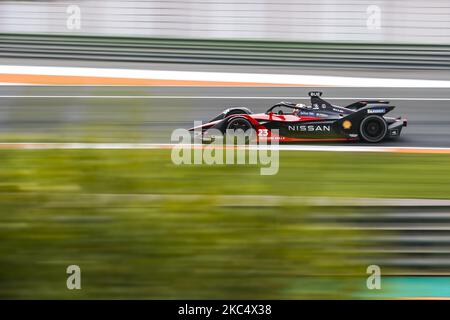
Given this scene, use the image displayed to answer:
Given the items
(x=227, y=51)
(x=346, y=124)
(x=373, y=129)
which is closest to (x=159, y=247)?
(x=346, y=124)

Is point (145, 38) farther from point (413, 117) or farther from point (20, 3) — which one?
point (413, 117)

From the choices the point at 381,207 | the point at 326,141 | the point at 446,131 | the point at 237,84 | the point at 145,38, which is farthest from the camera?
the point at 145,38

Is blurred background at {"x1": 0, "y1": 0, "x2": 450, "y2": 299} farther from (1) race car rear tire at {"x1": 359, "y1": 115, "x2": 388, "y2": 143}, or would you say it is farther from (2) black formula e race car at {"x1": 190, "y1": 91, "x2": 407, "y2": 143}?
(2) black formula e race car at {"x1": 190, "y1": 91, "x2": 407, "y2": 143}

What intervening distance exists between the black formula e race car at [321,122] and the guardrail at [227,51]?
4.97 metres

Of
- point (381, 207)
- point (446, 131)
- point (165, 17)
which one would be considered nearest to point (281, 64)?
point (165, 17)

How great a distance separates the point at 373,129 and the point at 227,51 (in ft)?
18.8

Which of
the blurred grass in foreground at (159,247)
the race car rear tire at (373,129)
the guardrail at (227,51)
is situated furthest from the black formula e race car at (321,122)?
the blurred grass in foreground at (159,247)

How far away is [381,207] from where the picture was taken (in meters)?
6.20

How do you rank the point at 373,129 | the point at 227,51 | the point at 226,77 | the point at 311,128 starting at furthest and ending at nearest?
the point at 227,51 < the point at 226,77 < the point at 373,129 < the point at 311,128

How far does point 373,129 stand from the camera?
10.4 metres

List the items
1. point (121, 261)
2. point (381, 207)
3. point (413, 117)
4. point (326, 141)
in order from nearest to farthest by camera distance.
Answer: point (121, 261)
point (381, 207)
point (326, 141)
point (413, 117)

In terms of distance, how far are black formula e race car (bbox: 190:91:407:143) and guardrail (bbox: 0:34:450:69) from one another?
4.97 m

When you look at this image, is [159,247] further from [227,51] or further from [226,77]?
[227,51]
